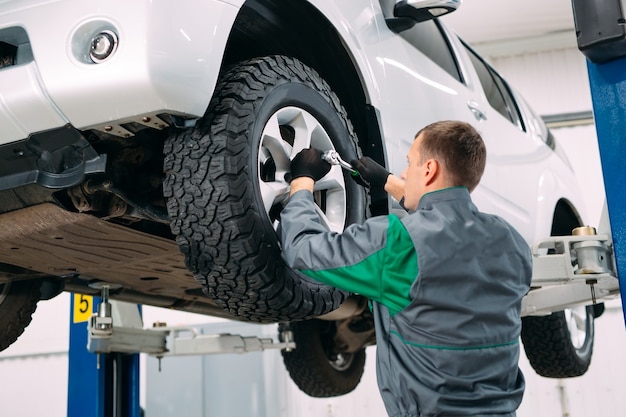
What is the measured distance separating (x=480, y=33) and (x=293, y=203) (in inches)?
293

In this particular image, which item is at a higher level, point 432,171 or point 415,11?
point 415,11

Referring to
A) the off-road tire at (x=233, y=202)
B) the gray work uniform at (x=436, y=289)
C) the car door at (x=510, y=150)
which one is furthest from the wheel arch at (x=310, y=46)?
the car door at (x=510, y=150)

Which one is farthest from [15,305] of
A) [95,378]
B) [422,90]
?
[422,90]

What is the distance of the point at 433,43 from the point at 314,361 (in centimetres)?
217

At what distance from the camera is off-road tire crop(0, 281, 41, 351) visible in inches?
118

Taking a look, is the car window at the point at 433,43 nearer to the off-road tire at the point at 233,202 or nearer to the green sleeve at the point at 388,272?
the off-road tire at the point at 233,202

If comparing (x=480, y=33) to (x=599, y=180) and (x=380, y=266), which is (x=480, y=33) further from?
(x=380, y=266)

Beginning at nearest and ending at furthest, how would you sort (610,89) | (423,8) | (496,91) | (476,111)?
1. (610,89)
2. (423,8)
3. (476,111)
4. (496,91)

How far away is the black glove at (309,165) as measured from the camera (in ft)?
6.14

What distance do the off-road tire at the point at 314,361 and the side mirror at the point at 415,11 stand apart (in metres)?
2.30

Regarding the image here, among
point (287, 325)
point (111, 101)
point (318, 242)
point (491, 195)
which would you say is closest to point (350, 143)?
point (318, 242)

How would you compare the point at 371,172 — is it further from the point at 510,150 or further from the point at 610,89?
the point at 510,150

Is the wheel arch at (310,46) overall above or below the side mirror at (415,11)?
below

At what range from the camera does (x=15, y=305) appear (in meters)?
3.03
